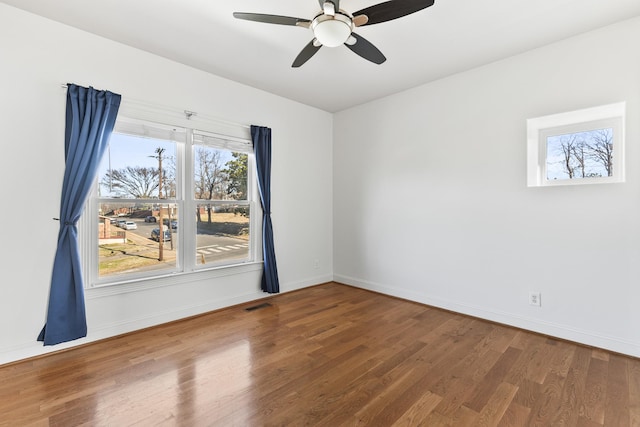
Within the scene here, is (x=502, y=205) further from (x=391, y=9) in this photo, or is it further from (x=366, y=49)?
(x=391, y=9)

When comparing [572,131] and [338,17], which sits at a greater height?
[338,17]

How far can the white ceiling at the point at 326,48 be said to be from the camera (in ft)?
7.57

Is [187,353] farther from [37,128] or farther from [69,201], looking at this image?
[37,128]

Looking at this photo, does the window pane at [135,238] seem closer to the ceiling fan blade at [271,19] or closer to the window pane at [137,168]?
the window pane at [137,168]

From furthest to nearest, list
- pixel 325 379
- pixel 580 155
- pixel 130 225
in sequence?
1. pixel 130 225
2. pixel 580 155
3. pixel 325 379

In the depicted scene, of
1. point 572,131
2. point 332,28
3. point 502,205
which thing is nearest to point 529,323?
point 502,205

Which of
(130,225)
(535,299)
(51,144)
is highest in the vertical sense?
(51,144)

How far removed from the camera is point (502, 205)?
3.15 metres

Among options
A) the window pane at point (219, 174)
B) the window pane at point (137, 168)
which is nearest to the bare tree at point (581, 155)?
the window pane at point (219, 174)

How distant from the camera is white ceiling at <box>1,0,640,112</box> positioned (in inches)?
90.8

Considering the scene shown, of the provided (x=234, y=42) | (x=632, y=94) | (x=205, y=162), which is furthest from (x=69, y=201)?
(x=632, y=94)

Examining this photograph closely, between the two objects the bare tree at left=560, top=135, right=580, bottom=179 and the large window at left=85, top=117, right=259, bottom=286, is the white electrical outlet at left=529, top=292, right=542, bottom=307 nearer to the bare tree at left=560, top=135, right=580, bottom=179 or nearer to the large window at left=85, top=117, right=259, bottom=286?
the bare tree at left=560, top=135, right=580, bottom=179

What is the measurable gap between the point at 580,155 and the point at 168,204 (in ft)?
13.6

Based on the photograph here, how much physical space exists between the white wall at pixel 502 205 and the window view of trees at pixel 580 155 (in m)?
0.19
